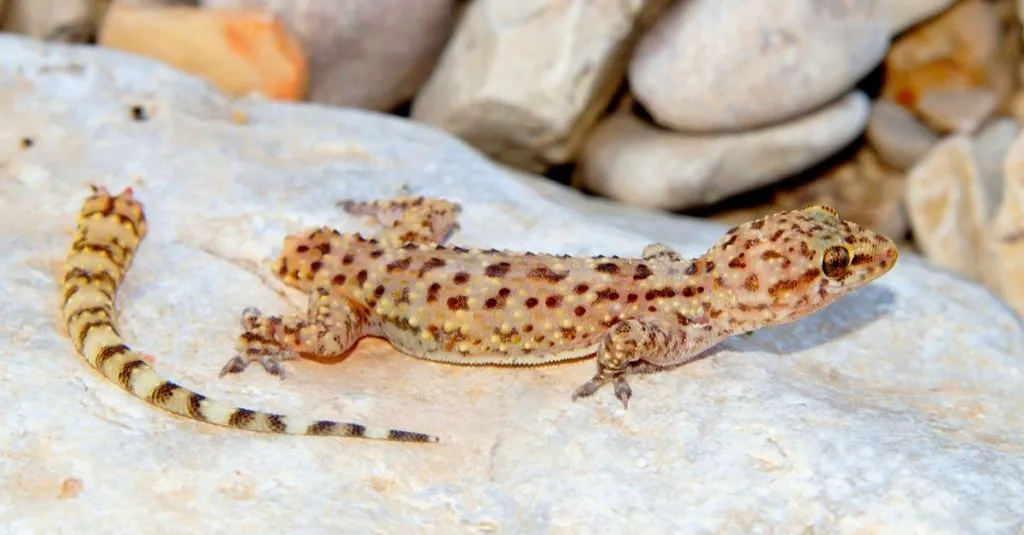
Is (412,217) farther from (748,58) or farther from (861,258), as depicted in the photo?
(748,58)

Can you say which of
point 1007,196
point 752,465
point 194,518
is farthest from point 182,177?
point 1007,196

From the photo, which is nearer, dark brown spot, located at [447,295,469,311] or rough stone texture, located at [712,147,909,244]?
dark brown spot, located at [447,295,469,311]

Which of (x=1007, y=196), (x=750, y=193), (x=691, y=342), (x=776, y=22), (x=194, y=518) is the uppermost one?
(x=776, y=22)

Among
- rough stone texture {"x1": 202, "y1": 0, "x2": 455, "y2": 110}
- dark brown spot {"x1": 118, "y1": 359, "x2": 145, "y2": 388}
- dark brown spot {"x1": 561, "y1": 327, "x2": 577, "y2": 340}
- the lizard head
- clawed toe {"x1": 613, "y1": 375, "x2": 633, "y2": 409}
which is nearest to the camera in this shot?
dark brown spot {"x1": 118, "y1": 359, "x2": 145, "y2": 388}

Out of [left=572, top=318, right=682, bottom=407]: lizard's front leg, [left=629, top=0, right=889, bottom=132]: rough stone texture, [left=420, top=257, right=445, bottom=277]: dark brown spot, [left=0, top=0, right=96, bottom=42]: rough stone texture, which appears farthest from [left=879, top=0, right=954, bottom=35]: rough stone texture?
[left=0, top=0, right=96, bottom=42]: rough stone texture

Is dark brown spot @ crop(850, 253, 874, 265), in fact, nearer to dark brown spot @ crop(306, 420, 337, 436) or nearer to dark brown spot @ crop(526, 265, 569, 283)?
dark brown spot @ crop(526, 265, 569, 283)

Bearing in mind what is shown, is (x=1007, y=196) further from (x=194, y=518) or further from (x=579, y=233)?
(x=194, y=518)

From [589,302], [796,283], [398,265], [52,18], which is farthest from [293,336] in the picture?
[52,18]

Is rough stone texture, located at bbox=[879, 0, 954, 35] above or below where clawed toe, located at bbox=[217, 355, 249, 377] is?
above
